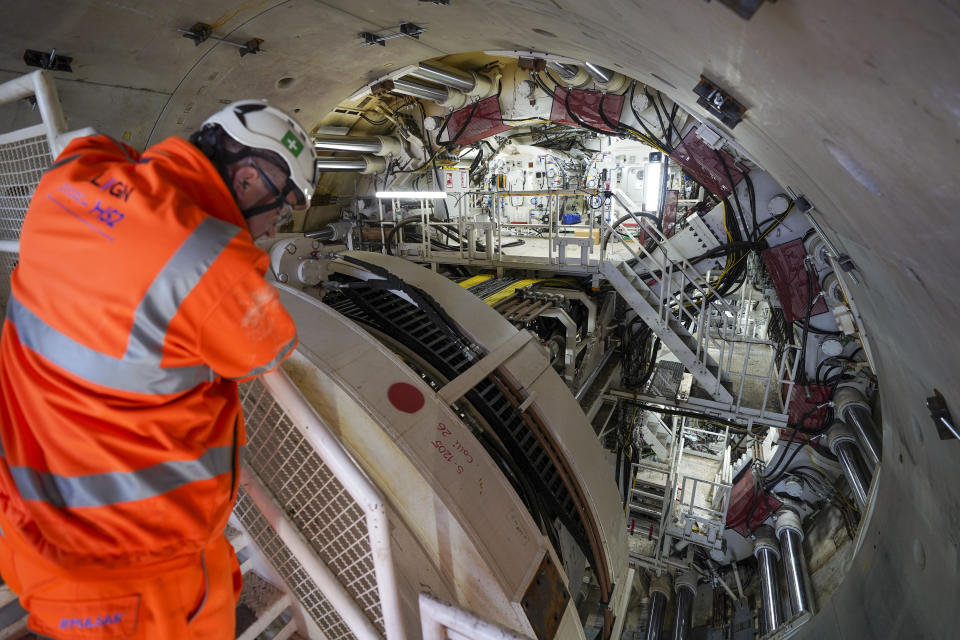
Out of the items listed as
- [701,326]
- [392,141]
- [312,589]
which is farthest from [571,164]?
[312,589]

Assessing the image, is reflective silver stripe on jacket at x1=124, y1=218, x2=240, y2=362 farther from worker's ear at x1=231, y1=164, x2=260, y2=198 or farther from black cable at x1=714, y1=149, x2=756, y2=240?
black cable at x1=714, y1=149, x2=756, y2=240

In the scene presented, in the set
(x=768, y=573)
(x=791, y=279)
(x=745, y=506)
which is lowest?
(x=768, y=573)

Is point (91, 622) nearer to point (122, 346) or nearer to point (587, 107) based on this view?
point (122, 346)

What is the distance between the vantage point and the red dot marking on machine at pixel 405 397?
202 centimetres

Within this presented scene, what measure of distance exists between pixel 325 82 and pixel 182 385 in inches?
191

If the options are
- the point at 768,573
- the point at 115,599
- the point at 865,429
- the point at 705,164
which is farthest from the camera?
the point at 768,573

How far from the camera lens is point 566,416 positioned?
2.95m

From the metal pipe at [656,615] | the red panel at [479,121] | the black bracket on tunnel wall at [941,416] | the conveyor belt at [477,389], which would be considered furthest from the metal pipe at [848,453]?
the red panel at [479,121]

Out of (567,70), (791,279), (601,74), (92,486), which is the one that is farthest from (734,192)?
(92,486)

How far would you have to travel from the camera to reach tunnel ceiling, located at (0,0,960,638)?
0.83 metres

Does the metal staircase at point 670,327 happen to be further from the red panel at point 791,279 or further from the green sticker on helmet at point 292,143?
the green sticker on helmet at point 292,143

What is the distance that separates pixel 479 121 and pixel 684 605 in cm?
787

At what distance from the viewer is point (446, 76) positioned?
20.5 feet

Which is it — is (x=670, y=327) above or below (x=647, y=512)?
above
